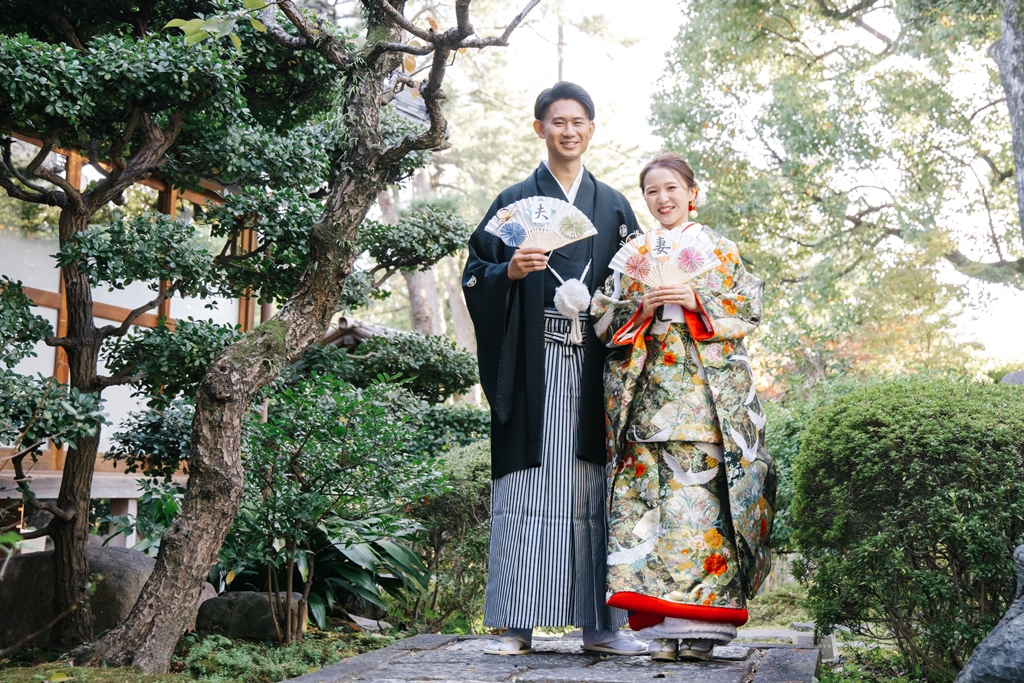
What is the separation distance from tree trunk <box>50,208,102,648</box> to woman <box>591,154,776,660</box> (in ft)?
10.6

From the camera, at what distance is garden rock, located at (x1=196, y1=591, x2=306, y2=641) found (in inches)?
216

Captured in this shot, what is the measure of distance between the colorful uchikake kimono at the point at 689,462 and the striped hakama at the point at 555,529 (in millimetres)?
167

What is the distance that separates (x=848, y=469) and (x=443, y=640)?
2.07 m

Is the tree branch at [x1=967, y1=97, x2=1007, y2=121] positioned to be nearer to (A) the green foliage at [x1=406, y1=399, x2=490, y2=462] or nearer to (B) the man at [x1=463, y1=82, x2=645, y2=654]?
(A) the green foliage at [x1=406, y1=399, x2=490, y2=462]

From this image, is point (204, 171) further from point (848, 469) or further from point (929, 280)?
point (929, 280)

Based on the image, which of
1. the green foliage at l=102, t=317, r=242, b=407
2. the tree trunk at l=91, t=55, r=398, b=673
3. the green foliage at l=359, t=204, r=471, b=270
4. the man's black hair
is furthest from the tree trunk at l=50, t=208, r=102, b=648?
the man's black hair

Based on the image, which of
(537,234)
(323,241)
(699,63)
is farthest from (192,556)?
(699,63)

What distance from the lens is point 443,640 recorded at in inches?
175

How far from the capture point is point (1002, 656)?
2.77 meters

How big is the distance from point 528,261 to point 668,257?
0.58 metres

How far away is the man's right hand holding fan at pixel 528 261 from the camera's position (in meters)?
3.73

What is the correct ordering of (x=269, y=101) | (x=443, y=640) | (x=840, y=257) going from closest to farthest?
(x=443, y=640), (x=269, y=101), (x=840, y=257)

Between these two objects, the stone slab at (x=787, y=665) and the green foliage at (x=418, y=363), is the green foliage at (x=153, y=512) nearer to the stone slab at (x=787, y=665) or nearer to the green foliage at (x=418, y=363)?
the green foliage at (x=418, y=363)

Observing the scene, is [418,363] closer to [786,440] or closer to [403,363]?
[403,363]
